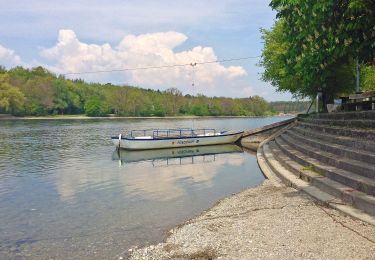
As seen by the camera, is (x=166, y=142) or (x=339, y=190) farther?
(x=166, y=142)

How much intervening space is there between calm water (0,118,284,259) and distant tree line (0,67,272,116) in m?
108

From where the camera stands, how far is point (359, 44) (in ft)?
43.7

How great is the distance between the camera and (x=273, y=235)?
8.20m

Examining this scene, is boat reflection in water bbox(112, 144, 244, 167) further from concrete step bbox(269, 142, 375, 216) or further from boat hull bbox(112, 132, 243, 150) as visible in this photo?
concrete step bbox(269, 142, 375, 216)

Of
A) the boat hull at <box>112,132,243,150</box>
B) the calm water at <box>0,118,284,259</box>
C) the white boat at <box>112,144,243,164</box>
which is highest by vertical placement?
the boat hull at <box>112,132,243,150</box>

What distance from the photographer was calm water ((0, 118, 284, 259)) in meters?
10.7

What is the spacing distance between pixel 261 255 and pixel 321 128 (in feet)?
43.8

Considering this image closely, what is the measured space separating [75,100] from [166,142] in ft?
404

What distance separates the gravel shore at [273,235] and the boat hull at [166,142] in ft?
86.6

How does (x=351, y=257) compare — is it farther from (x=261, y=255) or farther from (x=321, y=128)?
(x=321, y=128)

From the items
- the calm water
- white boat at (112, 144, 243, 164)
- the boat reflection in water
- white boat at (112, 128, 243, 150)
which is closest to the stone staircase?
the calm water

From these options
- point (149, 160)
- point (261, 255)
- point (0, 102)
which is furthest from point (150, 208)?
point (0, 102)

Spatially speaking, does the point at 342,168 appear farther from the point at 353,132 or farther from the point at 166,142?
the point at 166,142

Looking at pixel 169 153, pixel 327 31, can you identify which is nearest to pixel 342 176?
pixel 327 31
